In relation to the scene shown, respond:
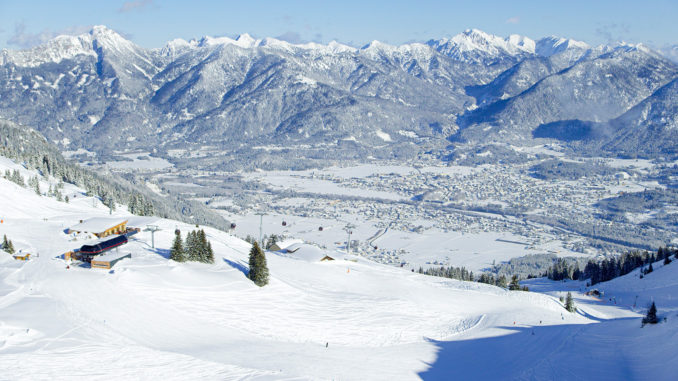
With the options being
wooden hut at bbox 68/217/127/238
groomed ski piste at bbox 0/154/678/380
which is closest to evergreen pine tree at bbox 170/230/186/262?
groomed ski piste at bbox 0/154/678/380

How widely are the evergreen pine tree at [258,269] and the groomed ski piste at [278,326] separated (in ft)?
3.84

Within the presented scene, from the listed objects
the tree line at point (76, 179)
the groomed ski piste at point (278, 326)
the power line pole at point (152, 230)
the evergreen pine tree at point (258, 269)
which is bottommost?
the groomed ski piste at point (278, 326)

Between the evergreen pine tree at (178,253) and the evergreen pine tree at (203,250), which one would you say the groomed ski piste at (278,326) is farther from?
the evergreen pine tree at (203,250)

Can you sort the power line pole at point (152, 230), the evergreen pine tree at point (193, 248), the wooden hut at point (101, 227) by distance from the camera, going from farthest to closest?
the wooden hut at point (101, 227)
the power line pole at point (152, 230)
the evergreen pine tree at point (193, 248)

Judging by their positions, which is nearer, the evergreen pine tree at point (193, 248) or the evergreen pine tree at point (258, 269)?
the evergreen pine tree at point (258, 269)

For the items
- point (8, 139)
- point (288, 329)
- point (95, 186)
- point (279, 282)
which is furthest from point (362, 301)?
point (8, 139)

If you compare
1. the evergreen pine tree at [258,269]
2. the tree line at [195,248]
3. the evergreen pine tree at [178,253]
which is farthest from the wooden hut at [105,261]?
the evergreen pine tree at [258,269]

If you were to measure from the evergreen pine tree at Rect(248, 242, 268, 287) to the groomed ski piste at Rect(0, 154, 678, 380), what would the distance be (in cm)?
117

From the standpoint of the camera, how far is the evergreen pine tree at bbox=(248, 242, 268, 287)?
46.3 meters

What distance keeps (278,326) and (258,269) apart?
8911 mm

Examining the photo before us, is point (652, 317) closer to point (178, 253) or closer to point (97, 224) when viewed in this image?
point (178, 253)

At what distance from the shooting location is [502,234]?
144m

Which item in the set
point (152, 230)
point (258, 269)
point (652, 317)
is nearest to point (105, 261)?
point (152, 230)

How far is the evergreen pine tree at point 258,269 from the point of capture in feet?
152
